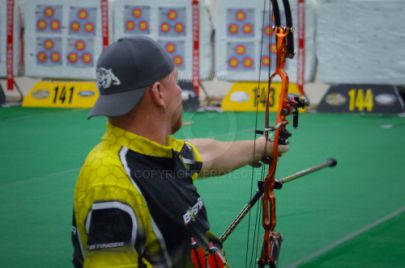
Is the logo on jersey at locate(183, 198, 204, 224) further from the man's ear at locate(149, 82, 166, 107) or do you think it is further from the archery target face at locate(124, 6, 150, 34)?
the archery target face at locate(124, 6, 150, 34)

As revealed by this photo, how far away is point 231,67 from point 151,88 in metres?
8.23

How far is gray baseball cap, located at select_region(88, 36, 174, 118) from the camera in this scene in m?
1.54

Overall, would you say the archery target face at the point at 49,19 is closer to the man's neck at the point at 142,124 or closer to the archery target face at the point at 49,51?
the archery target face at the point at 49,51

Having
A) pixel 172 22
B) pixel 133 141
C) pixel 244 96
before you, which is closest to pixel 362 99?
pixel 244 96

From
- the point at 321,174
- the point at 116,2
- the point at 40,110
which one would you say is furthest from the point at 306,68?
the point at 321,174

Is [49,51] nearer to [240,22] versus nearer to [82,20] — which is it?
[82,20]

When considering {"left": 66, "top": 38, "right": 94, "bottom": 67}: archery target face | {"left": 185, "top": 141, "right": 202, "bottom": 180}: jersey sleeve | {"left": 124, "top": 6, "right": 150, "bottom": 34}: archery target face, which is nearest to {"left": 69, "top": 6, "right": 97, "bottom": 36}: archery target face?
{"left": 66, "top": 38, "right": 94, "bottom": 67}: archery target face

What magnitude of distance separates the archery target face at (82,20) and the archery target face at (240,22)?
1889 millimetres

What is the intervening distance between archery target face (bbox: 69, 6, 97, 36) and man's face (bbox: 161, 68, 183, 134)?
8.62 metres

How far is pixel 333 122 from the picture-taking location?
8.18 metres

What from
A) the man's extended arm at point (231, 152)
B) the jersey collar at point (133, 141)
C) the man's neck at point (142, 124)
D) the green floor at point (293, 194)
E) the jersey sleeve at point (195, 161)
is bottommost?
the green floor at point (293, 194)

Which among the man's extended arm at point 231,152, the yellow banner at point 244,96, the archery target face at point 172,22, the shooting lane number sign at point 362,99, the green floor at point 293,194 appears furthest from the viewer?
the archery target face at point 172,22

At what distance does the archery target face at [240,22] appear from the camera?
9.78 meters

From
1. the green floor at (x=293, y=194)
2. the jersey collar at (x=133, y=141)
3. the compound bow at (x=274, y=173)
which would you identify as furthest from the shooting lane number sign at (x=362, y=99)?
the jersey collar at (x=133, y=141)
